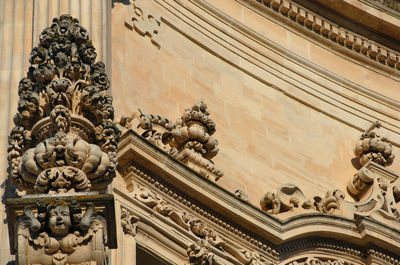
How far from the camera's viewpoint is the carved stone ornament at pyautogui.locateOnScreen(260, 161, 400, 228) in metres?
17.2

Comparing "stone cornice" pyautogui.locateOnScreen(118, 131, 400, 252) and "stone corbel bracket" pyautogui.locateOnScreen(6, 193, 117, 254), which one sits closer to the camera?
"stone corbel bracket" pyautogui.locateOnScreen(6, 193, 117, 254)

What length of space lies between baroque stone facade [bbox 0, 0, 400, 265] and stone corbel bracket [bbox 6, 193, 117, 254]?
14 millimetres

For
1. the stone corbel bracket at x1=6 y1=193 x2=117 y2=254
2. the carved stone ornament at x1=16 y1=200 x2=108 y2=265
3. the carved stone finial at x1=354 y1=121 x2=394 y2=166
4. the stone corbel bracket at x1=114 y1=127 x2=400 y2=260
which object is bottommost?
the carved stone ornament at x1=16 y1=200 x2=108 y2=265

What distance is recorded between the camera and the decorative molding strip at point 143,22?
17.6m

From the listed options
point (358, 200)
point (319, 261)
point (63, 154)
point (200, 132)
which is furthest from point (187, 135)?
point (63, 154)

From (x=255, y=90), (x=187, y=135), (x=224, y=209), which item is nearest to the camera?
(x=224, y=209)

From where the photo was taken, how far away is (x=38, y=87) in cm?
1341

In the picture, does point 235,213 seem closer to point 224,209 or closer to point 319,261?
point 224,209

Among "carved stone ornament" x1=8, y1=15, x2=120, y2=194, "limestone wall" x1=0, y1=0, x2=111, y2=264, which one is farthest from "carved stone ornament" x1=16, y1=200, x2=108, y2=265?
"limestone wall" x1=0, y1=0, x2=111, y2=264

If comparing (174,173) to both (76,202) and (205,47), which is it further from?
(76,202)

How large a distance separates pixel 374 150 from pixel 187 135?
→ 3.06 metres

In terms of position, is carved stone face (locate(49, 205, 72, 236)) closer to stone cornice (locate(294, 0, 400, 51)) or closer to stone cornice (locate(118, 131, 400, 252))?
stone cornice (locate(118, 131, 400, 252))

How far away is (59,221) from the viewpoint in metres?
11.8

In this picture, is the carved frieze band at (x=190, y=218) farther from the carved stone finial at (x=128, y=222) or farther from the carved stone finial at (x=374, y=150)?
the carved stone finial at (x=374, y=150)
